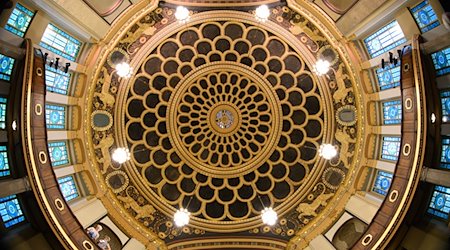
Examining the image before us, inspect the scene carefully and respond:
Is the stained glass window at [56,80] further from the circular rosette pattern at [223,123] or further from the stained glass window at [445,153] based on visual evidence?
the stained glass window at [445,153]

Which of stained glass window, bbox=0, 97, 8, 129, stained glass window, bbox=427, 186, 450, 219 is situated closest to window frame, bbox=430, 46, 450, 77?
stained glass window, bbox=427, 186, 450, 219

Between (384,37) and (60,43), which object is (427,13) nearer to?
(384,37)

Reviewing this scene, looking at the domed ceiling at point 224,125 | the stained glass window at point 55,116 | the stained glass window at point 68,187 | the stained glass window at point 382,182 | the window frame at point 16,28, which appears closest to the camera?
the window frame at point 16,28

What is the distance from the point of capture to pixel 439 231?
14367mm

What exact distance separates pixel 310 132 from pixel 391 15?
8620 millimetres

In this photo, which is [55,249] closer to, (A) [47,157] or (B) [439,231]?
(A) [47,157]

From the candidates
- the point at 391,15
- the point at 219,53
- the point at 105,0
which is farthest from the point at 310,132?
the point at 105,0

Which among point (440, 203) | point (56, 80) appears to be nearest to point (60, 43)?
point (56, 80)

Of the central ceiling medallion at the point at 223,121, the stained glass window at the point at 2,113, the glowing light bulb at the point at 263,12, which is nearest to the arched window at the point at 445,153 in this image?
the central ceiling medallion at the point at 223,121

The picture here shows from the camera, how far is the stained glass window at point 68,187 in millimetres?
18812

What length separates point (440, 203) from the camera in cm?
1510

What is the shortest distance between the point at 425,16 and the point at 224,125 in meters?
12.5

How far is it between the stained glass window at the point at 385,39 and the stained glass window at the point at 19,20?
49.5 ft

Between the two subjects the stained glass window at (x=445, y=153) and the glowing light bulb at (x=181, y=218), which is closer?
the stained glass window at (x=445, y=153)
